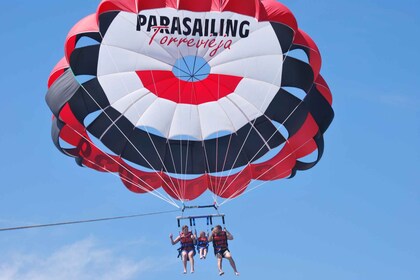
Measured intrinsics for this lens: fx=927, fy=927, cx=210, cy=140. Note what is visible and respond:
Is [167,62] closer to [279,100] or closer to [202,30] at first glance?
[202,30]

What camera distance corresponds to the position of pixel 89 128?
66.7 ft

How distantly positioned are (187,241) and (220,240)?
67 cm

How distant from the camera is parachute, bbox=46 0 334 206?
18.8 m

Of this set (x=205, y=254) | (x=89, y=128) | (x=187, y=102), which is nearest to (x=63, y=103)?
(x=89, y=128)

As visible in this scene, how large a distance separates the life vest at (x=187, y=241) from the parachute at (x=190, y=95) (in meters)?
2.12

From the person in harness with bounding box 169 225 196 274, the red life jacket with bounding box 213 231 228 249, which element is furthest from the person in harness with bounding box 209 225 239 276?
the person in harness with bounding box 169 225 196 274

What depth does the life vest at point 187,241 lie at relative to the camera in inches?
734

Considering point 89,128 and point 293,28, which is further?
point 89,128

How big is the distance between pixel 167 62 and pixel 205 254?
4095 millimetres

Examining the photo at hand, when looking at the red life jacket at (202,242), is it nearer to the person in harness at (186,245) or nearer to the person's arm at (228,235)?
the person in harness at (186,245)

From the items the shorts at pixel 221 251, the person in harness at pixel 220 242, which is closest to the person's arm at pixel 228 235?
the person in harness at pixel 220 242

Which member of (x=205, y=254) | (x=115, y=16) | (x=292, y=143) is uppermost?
(x=115, y=16)

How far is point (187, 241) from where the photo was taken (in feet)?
61.2

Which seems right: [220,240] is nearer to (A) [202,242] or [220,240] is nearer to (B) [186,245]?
(A) [202,242]
